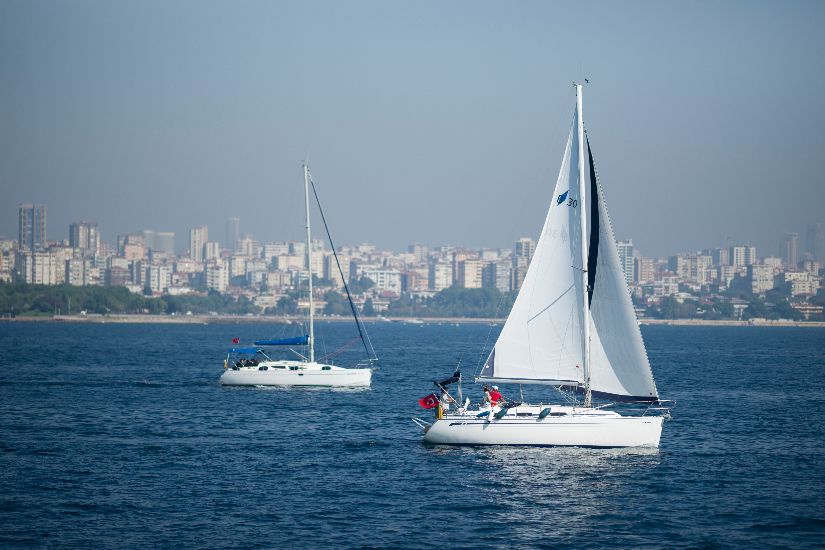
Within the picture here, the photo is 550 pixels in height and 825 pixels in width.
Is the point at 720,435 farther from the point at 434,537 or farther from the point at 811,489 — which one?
the point at 434,537

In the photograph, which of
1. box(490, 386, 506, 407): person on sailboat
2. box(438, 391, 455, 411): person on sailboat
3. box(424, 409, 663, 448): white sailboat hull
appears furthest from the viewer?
box(438, 391, 455, 411): person on sailboat

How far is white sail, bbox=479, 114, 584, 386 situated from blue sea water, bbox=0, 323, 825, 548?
2.44 m

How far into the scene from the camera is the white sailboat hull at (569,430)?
109 feet

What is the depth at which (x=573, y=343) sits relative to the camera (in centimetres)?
3419

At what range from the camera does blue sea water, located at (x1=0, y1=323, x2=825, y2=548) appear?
81.7ft

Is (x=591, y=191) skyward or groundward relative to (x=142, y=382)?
skyward

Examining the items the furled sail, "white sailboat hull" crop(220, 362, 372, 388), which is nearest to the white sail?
the furled sail

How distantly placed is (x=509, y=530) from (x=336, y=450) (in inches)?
469

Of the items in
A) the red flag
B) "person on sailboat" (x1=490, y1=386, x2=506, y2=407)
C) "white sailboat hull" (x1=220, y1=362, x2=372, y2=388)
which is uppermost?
"person on sailboat" (x1=490, y1=386, x2=506, y2=407)

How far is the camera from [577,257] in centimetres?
3394

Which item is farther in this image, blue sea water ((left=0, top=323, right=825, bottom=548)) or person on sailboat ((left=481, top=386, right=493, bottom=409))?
person on sailboat ((left=481, top=386, right=493, bottom=409))

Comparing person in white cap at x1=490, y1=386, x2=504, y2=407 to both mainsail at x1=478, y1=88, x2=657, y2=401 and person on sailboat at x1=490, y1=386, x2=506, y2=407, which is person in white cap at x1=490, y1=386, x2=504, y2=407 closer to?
person on sailboat at x1=490, y1=386, x2=506, y2=407

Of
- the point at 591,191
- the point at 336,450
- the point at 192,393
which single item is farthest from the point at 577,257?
the point at 192,393

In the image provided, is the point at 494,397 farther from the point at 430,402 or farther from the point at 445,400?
the point at 430,402
